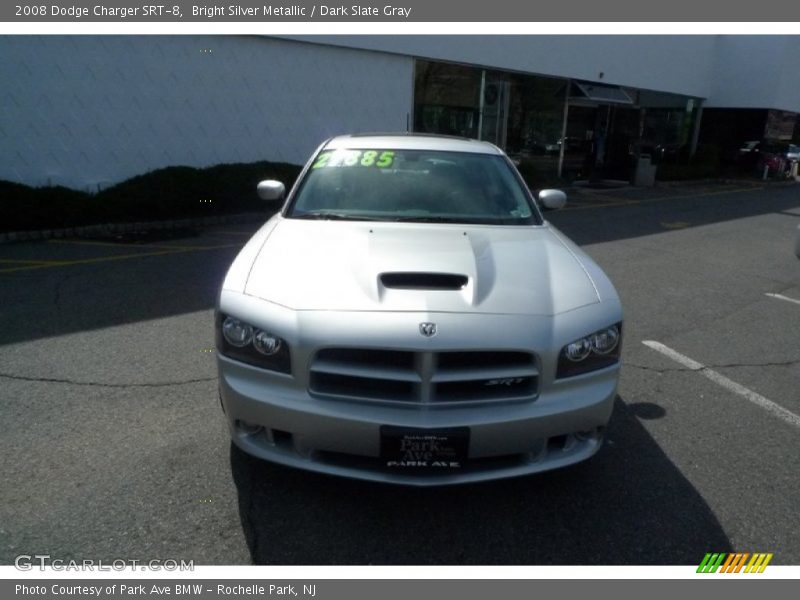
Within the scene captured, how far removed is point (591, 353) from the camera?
291 cm

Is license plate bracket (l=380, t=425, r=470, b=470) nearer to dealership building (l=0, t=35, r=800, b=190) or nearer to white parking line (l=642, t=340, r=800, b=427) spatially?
white parking line (l=642, t=340, r=800, b=427)

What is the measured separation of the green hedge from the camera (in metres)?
8.69

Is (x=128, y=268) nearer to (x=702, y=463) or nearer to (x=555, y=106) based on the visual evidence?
(x=702, y=463)

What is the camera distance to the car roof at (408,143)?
182 inches

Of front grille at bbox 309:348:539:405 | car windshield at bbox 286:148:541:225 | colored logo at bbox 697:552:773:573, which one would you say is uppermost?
car windshield at bbox 286:148:541:225

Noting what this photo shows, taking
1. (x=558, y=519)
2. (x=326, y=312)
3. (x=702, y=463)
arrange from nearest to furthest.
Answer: (x=326, y=312) → (x=558, y=519) → (x=702, y=463)

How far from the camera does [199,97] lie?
11.1 metres

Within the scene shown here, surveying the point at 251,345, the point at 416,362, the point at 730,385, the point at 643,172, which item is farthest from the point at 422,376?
the point at 643,172

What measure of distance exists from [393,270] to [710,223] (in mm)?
12076

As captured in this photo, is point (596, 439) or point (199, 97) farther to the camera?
point (199, 97)

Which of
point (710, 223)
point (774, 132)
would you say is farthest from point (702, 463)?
point (774, 132)

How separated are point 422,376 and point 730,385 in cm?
302

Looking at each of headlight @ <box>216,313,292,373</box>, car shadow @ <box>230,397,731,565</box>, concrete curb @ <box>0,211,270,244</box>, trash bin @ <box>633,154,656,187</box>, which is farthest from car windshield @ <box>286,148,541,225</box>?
trash bin @ <box>633,154,656,187</box>

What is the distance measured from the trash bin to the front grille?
2001cm
